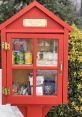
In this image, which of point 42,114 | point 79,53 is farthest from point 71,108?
point 42,114

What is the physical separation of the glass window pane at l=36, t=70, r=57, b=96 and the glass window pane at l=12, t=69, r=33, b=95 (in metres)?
0.08

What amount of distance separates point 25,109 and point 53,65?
0.58 meters

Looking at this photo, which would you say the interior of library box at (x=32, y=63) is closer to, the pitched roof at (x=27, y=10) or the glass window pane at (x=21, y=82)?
the glass window pane at (x=21, y=82)

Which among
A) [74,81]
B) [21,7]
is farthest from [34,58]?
[21,7]

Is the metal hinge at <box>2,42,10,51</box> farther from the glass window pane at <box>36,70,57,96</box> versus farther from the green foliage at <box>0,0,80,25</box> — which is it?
the green foliage at <box>0,0,80,25</box>

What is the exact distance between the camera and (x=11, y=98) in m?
3.97

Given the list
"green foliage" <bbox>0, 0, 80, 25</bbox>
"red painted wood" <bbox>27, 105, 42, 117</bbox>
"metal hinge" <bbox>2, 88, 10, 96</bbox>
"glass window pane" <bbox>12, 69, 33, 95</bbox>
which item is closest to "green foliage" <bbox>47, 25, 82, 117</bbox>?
"green foliage" <bbox>0, 0, 80, 25</bbox>

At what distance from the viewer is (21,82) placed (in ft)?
13.3

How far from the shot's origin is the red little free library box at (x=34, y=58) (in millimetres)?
3885

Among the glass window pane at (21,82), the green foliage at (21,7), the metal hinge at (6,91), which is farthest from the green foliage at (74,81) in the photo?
the metal hinge at (6,91)

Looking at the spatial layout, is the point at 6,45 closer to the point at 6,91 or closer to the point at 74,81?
the point at 6,91

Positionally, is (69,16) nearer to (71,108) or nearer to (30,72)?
(71,108)

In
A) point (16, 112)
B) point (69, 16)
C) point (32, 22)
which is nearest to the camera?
point (32, 22)

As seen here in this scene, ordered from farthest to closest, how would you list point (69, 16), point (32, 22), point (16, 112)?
point (69, 16), point (16, 112), point (32, 22)
